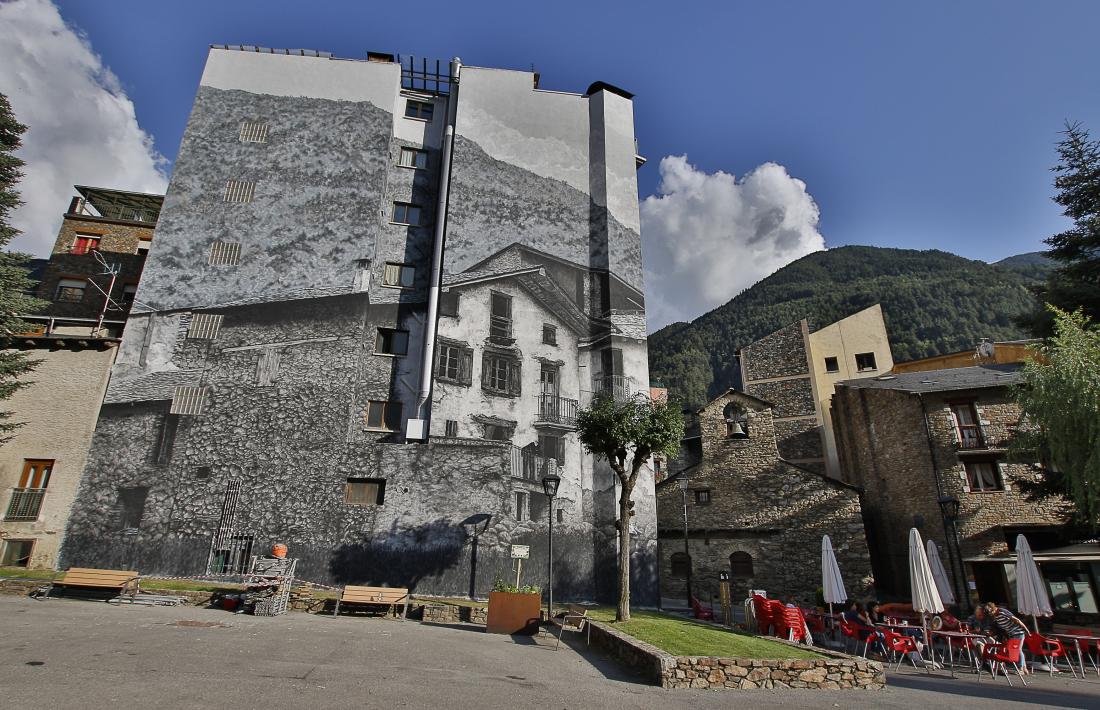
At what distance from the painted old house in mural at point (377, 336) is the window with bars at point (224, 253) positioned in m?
0.10

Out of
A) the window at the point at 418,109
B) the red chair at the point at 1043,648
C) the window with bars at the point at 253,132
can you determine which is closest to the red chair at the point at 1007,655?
the red chair at the point at 1043,648

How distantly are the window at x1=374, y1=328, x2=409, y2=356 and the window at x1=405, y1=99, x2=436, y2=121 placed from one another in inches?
516

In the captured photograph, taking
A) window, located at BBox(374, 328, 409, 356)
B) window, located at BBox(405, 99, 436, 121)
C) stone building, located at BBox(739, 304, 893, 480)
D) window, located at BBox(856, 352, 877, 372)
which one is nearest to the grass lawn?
window, located at BBox(374, 328, 409, 356)

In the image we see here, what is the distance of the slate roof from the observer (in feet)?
82.1

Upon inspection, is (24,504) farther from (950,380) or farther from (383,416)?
(950,380)

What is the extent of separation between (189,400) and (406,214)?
13130mm

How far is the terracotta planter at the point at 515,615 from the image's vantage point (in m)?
13.9

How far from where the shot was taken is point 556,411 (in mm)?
24859

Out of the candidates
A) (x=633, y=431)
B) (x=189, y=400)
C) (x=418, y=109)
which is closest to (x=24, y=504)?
(x=189, y=400)

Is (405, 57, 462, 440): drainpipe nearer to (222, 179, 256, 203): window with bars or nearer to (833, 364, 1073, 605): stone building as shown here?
(222, 179, 256, 203): window with bars

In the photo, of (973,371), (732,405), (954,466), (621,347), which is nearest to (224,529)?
(621,347)

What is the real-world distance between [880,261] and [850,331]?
3118 inches

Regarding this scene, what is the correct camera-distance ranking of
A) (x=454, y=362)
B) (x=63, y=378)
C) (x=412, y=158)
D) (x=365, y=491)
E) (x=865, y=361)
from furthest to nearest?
(x=865, y=361)
(x=412, y=158)
(x=454, y=362)
(x=63, y=378)
(x=365, y=491)

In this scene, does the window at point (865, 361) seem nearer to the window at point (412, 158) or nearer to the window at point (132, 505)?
the window at point (412, 158)
